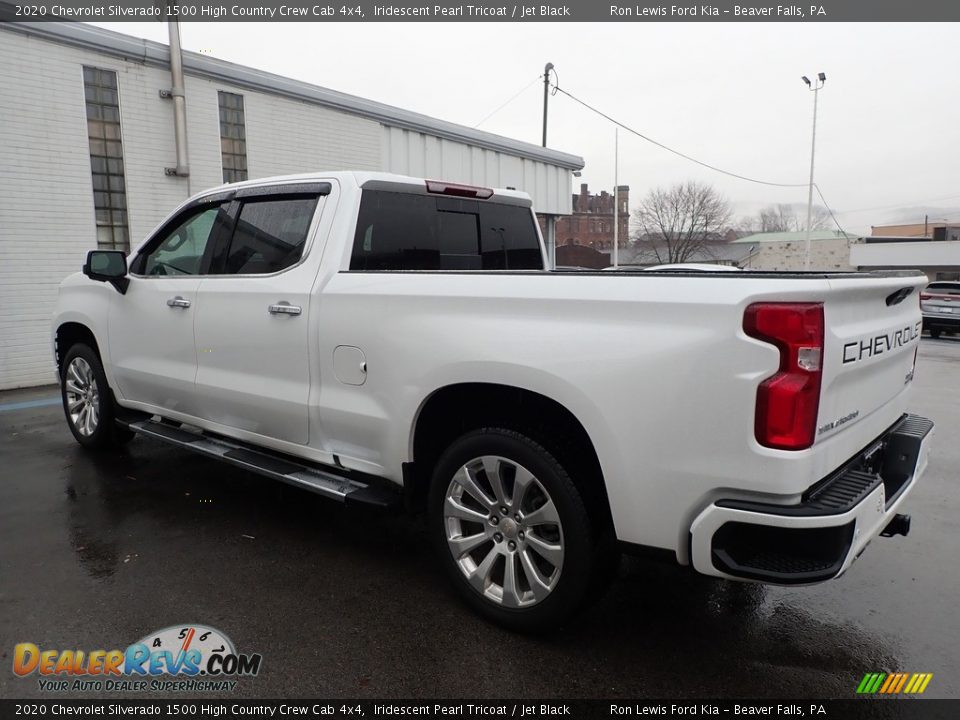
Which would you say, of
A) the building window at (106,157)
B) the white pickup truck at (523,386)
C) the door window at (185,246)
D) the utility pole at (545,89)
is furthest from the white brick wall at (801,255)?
the white pickup truck at (523,386)

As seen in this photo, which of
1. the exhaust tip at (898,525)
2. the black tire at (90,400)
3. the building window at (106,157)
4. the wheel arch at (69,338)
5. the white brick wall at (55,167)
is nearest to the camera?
the exhaust tip at (898,525)

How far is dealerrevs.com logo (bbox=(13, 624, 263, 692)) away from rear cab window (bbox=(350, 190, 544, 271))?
195cm

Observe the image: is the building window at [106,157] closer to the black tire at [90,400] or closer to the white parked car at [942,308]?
the black tire at [90,400]

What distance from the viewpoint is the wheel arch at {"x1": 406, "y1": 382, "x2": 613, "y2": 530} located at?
2703mm

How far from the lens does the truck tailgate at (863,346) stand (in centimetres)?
228

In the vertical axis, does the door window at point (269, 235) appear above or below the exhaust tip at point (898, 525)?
above

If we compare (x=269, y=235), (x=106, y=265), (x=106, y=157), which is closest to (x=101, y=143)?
(x=106, y=157)

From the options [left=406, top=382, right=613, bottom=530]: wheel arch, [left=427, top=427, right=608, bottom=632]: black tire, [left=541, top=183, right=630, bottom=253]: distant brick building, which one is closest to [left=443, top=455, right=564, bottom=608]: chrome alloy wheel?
[left=427, top=427, right=608, bottom=632]: black tire

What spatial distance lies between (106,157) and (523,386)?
896 cm

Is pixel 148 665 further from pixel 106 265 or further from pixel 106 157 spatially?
pixel 106 157

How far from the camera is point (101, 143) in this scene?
9.23 meters

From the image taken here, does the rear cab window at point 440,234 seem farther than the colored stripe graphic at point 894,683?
Yes

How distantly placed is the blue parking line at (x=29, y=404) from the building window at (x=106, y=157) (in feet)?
7.87

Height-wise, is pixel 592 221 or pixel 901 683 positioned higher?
pixel 592 221
